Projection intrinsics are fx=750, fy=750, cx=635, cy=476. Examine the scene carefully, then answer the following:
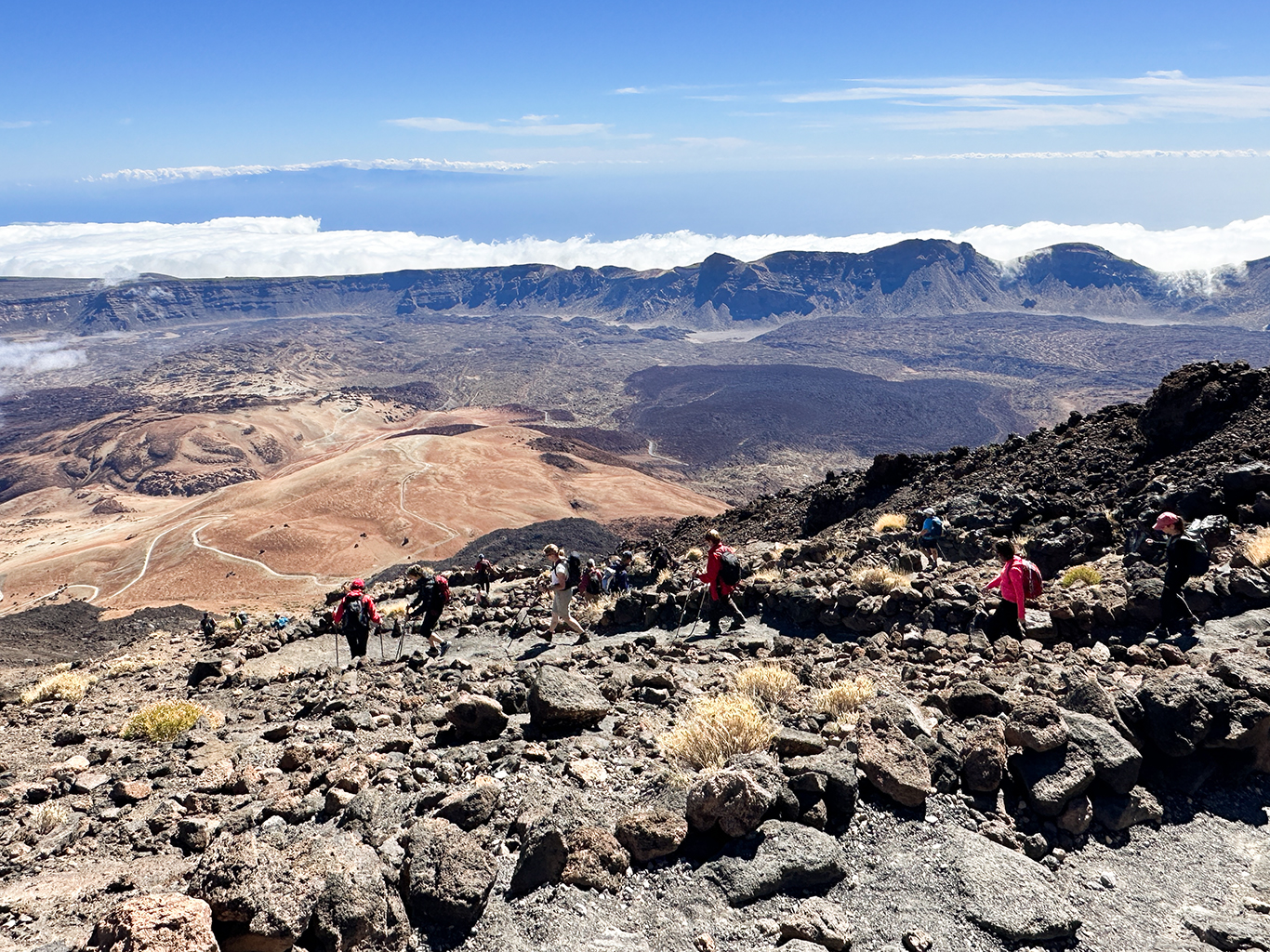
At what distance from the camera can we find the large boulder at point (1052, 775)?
482 cm

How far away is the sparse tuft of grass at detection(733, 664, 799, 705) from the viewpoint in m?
7.29

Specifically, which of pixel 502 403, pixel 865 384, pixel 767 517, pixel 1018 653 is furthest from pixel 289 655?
pixel 865 384

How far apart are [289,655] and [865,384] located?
129m

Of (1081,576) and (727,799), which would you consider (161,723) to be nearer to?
(727,799)

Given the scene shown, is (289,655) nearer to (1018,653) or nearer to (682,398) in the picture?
(1018,653)

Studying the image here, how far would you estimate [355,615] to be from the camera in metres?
12.0

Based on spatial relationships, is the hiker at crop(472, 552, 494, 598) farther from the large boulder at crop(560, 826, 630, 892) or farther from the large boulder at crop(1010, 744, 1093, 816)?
the large boulder at crop(1010, 744, 1093, 816)

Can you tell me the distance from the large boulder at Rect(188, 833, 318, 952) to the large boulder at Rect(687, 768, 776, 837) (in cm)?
223

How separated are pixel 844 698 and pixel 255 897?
4628mm

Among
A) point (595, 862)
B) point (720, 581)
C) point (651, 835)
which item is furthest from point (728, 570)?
point (595, 862)

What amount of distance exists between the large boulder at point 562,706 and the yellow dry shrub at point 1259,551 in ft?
24.5

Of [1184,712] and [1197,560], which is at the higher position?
[1197,560]

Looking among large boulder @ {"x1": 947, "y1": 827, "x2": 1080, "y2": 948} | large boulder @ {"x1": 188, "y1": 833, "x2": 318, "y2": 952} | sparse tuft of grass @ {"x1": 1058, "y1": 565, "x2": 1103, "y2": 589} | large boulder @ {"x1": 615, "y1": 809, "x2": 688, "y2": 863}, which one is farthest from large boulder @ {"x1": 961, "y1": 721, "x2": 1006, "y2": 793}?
sparse tuft of grass @ {"x1": 1058, "y1": 565, "x2": 1103, "y2": 589}

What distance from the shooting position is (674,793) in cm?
502
